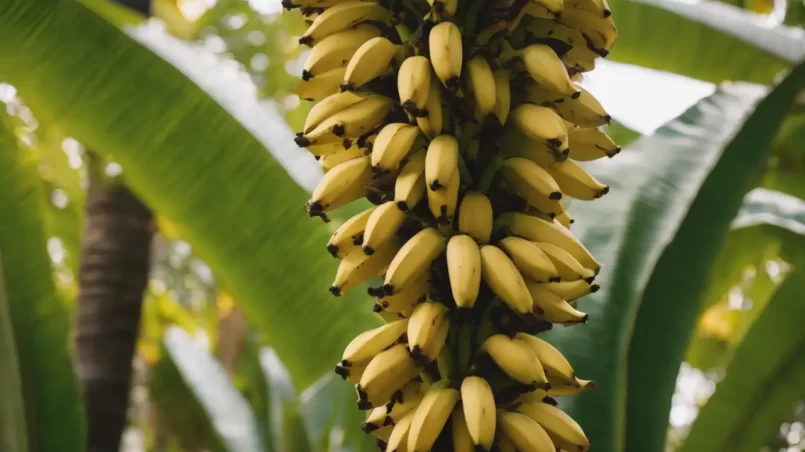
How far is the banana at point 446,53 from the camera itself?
0.59 m

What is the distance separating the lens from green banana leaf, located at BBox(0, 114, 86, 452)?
4.74ft

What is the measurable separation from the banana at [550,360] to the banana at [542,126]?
0.18 m

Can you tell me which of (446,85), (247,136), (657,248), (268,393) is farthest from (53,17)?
(268,393)

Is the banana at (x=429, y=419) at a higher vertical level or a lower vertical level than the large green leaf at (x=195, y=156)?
lower

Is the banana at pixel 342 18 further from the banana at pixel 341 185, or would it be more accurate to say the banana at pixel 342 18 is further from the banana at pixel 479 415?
the banana at pixel 479 415

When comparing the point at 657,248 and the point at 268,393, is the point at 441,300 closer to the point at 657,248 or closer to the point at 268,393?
the point at 657,248

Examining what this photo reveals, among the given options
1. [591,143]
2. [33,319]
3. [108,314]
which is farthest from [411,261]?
[108,314]

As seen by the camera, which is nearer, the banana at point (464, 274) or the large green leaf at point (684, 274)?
the banana at point (464, 274)

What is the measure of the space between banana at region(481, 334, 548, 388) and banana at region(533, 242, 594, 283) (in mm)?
82

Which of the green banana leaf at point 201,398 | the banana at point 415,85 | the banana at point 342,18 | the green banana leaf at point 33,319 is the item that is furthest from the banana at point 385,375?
the green banana leaf at point 201,398

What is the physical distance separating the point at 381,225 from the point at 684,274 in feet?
2.72

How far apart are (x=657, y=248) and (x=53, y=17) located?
1.14 m

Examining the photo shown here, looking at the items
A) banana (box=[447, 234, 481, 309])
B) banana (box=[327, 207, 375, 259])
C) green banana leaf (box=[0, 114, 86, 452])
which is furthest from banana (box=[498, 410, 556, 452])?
green banana leaf (box=[0, 114, 86, 452])

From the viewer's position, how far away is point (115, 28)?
1.28 meters
